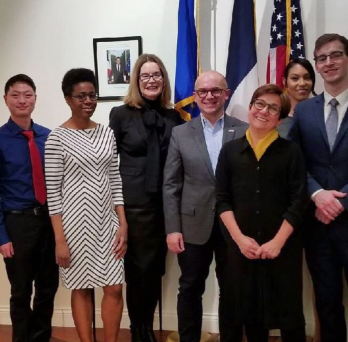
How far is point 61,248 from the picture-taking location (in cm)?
209

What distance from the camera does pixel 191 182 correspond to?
2221 millimetres

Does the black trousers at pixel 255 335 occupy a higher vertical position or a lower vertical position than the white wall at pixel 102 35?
lower

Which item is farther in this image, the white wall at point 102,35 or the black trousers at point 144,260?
the white wall at point 102,35

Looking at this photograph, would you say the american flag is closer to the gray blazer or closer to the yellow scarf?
the gray blazer

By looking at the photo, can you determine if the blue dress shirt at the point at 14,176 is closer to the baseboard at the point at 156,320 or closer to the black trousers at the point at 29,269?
the black trousers at the point at 29,269

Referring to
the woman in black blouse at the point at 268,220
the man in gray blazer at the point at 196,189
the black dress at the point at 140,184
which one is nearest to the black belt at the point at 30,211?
the black dress at the point at 140,184

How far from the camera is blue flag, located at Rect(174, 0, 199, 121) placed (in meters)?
2.62

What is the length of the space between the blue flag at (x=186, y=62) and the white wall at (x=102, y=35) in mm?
174

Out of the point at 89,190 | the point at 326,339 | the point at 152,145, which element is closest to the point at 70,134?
the point at 89,190

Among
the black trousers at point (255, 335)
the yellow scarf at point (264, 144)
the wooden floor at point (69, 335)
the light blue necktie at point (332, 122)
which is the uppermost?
the light blue necktie at point (332, 122)

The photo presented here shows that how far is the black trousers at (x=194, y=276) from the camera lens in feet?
7.35

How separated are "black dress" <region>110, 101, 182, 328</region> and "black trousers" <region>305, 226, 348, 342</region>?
851 millimetres

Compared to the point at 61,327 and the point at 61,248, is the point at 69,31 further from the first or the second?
the point at 61,327

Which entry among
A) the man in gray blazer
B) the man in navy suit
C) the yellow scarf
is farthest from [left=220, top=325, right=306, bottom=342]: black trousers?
the yellow scarf
